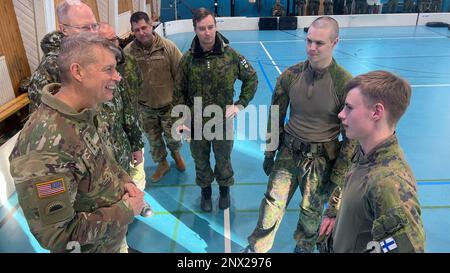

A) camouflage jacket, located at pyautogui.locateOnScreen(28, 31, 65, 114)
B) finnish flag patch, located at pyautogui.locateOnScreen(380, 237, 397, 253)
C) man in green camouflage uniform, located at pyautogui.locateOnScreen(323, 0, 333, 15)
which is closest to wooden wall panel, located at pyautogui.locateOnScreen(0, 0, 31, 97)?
camouflage jacket, located at pyautogui.locateOnScreen(28, 31, 65, 114)

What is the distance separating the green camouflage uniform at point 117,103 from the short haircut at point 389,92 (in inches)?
61.0

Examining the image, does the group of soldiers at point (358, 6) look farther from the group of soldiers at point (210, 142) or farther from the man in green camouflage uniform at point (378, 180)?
the man in green camouflage uniform at point (378, 180)

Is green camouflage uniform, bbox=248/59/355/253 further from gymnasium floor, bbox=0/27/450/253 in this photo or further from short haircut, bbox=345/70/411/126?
short haircut, bbox=345/70/411/126

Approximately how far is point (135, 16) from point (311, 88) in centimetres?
236

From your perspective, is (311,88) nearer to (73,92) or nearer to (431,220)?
(73,92)

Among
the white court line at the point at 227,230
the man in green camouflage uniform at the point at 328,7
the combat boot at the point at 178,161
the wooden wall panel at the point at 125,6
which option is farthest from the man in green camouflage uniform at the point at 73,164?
the man in green camouflage uniform at the point at 328,7

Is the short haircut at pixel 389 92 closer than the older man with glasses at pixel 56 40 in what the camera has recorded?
Yes

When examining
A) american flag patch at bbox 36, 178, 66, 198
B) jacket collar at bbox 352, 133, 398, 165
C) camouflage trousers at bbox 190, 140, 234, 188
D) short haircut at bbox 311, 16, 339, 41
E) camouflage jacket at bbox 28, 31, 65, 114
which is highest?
short haircut at bbox 311, 16, 339, 41

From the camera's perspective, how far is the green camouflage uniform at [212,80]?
342 centimetres

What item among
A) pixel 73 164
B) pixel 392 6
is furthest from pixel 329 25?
pixel 392 6

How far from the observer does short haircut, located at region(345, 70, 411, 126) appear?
5.26ft

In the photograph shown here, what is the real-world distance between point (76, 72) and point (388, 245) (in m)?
1.72

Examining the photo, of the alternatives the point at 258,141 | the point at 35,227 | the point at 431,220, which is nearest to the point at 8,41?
the point at 258,141

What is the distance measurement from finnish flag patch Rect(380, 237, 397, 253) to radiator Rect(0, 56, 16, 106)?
536cm
